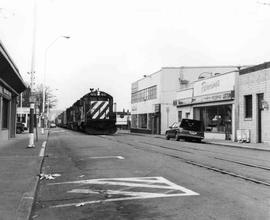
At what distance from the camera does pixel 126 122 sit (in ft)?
302

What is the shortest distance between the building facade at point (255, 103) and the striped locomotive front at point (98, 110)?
12059mm

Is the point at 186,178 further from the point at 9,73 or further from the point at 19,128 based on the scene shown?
the point at 19,128

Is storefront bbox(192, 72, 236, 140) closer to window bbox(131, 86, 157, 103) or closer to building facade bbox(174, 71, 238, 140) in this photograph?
building facade bbox(174, 71, 238, 140)

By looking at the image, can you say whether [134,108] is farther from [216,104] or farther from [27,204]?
[27,204]

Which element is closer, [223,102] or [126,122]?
[223,102]

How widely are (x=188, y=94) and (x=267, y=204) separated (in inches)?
1547

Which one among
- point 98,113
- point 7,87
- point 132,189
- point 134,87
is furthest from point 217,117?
point 134,87

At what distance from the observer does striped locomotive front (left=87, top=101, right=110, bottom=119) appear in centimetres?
3941

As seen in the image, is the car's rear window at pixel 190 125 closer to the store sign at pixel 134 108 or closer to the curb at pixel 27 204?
the curb at pixel 27 204

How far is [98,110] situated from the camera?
39.5 m

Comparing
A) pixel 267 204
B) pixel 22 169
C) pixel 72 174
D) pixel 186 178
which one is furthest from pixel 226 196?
pixel 22 169

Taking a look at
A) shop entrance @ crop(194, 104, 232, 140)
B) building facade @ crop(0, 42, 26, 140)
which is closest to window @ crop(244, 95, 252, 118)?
shop entrance @ crop(194, 104, 232, 140)

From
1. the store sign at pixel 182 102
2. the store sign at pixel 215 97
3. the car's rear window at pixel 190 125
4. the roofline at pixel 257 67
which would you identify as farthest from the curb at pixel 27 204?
the store sign at pixel 182 102

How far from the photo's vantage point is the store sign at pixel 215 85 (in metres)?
36.3
